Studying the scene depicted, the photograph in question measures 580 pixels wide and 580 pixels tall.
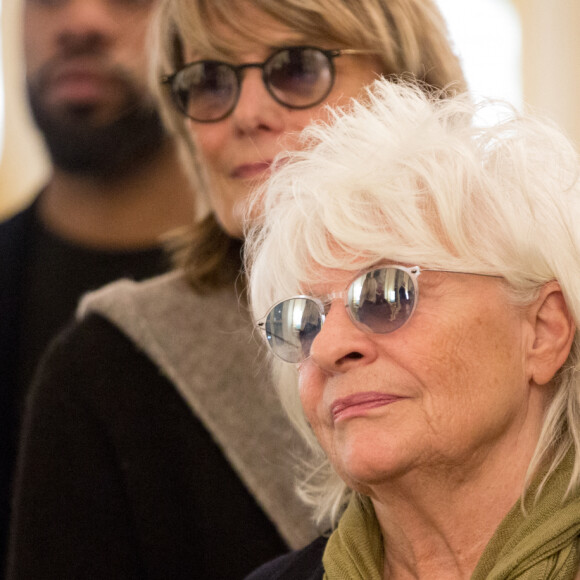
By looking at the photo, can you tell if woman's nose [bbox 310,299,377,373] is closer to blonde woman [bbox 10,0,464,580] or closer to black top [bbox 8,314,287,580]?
blonde woman [bbox 10,0,464,580]

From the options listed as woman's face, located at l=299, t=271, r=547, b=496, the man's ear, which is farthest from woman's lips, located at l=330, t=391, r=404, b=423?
the man's ear

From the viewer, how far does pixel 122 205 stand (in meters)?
3.11

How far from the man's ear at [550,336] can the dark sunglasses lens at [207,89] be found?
0.92m

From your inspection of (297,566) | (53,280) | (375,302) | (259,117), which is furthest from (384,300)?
(53,280)

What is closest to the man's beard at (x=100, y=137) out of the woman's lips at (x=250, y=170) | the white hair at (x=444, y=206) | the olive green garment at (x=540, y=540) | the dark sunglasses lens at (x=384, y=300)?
the woman's lips at (x=250, y=170)

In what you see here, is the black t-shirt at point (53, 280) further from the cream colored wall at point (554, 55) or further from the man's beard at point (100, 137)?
the cream colored wall at point (554, 55)

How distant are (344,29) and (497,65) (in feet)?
4.56

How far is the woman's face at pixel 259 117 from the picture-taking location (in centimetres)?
219

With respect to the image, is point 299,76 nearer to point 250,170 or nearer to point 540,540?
point 250,170

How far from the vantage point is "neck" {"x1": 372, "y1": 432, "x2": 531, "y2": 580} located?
160 centimetres

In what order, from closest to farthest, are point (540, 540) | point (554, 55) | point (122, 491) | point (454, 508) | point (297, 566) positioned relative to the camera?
point (540, 540) → point (454, 508) → point (297, 566) → point (122, 491) → point (554, 55)

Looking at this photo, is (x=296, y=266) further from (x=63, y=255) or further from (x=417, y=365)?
(x=63, y=255)

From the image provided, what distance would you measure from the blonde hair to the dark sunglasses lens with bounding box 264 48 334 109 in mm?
48

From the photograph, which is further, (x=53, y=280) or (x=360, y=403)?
(x=53, y=280)
